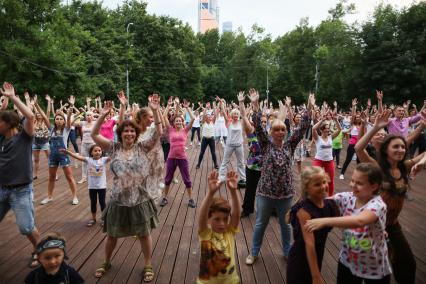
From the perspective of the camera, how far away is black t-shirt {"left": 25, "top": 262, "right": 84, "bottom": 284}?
102 inches

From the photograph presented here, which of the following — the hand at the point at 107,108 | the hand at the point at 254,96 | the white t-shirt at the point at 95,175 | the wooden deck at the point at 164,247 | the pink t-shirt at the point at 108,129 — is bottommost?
the wooden deck at the point at 164,247

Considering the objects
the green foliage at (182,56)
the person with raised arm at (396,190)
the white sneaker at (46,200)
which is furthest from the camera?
the green foliage at (182,56)

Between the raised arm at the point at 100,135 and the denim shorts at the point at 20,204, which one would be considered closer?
the raised arm at the point at 100,135

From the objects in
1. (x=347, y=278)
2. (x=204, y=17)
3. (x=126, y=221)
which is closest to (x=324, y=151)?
(x=347, y=278)

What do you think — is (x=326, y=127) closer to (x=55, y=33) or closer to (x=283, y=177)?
(x=283, y=177)

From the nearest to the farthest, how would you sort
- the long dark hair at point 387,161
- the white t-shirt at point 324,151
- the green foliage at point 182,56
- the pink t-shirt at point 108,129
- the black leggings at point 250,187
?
the long dark hair at point 387,161 < the black leggings at point 250,187 < the white t-shirt at point 324,151 < the pink t-shirt at point 108,129 < the green foliage at point 182,56

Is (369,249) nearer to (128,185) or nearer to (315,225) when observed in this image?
(315,225)

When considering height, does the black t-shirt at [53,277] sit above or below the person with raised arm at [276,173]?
below

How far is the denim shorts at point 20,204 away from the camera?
12.1 feet

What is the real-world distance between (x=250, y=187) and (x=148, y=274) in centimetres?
266

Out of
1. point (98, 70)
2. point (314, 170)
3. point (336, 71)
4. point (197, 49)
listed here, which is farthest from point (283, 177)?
point (197, 49)

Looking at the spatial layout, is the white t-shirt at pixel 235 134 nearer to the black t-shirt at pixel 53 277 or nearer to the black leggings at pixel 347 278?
the black leggings at pixel 347 278

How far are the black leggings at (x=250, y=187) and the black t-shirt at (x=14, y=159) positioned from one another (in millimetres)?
3505

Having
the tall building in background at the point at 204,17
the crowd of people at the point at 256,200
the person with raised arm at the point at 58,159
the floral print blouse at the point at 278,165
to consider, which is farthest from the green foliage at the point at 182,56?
the tall building in background at the point at 204,17
